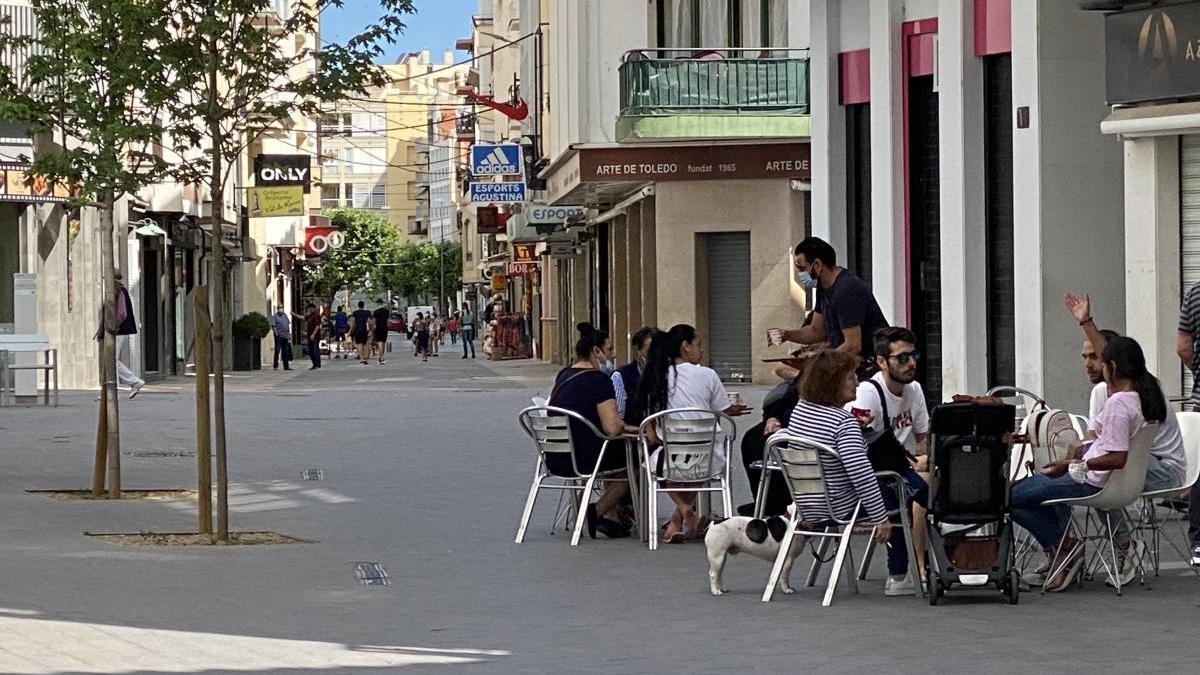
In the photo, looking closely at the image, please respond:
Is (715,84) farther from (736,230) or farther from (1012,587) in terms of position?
(1012,587)

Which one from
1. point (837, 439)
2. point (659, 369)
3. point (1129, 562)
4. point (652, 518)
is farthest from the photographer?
point (659, 369)

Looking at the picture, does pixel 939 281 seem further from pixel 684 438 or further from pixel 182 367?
pixel 182 367

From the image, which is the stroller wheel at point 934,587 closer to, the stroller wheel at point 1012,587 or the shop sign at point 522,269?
the stroller wheel at point 1012,587

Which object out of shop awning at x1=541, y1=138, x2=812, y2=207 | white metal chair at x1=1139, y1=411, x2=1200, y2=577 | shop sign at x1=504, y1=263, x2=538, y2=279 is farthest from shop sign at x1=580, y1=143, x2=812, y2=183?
shop sign at x1=504, y1=263, x2=538, y2=279

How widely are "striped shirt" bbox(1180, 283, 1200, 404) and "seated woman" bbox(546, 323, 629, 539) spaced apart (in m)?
3.47

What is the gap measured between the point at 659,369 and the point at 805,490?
305cm

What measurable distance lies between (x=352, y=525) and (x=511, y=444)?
7.93m

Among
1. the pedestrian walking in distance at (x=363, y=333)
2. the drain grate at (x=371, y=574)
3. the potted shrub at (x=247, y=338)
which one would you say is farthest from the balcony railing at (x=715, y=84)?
the pedestrian walking in distance at (x=363, y=333)

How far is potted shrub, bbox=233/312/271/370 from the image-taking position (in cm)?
5109

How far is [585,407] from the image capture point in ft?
45.0

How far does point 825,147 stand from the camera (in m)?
22.9

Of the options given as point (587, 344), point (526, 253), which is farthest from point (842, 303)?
point (526, 253)

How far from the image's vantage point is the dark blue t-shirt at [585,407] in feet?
45.0

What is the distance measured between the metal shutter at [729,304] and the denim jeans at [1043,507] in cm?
2635
